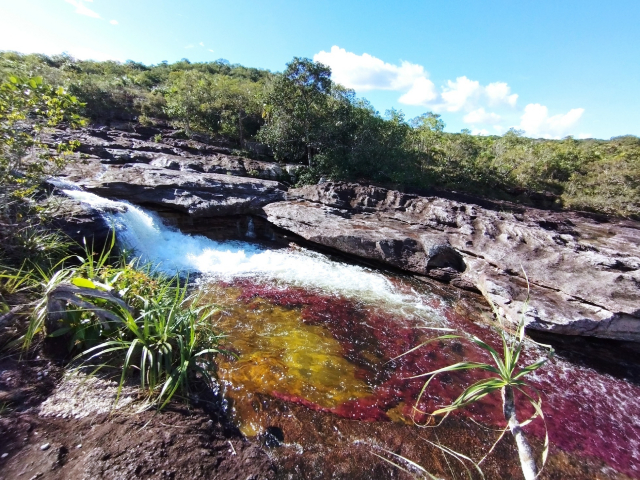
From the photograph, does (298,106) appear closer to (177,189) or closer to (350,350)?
(177,189)

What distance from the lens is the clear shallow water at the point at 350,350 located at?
459cm

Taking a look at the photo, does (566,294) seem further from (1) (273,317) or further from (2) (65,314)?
(2) (65,314)

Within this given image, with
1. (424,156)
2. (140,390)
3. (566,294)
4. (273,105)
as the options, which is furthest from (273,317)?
(424,156)

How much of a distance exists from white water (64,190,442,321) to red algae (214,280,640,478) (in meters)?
0.81

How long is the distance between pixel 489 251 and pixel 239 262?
7820mm

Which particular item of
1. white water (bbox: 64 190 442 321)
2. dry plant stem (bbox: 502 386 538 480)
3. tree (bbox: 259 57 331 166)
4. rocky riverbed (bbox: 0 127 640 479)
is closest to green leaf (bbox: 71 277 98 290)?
rocky riverbed (bbox: 0 127 640 479)

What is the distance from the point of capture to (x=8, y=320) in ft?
10.6

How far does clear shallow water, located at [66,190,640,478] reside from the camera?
4586mm

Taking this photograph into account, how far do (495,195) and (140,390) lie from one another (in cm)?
2413

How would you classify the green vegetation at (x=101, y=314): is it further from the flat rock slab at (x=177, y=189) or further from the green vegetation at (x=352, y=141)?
the green vegetation at (x=352, y=141)

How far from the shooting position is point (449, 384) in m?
5.33

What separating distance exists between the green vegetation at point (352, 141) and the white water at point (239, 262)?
6811 mm

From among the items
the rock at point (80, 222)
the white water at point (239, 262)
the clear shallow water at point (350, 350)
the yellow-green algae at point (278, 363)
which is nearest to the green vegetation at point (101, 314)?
the yellow-green algae at point (278, 363)

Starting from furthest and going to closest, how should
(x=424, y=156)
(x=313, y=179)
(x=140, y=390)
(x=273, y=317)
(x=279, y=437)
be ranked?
(x=424, y=156) → (x=313, y=179) → (x=273, y=317) → (x=279, y=437) → (x=140, y=390)
